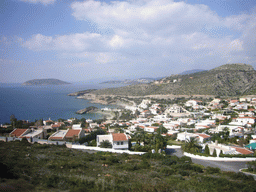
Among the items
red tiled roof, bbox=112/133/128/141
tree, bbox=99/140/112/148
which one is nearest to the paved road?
red tiled roof, bbox=112/133/128/141

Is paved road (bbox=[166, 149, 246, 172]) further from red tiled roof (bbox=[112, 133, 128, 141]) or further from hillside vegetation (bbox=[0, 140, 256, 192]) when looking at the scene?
red tiled roof (bbox=[112, 133, 128, 141])

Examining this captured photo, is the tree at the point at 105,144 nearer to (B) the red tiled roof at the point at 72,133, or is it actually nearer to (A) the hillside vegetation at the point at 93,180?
(B) the red tiled roof at the point at 72,133

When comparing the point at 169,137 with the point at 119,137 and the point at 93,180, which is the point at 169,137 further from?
the point at 93,180

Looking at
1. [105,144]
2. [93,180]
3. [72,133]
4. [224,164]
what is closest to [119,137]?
[105,144]

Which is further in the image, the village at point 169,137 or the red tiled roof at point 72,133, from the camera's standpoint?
the red tiled roof at point 72,133

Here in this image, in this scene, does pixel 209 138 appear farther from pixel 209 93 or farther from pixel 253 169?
pixel 209 93

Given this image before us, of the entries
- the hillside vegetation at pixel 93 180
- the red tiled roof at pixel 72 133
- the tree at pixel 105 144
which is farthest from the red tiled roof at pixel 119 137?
the hillside vegetation at pixel 93 180

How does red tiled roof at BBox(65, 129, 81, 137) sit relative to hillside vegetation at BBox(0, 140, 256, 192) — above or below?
below


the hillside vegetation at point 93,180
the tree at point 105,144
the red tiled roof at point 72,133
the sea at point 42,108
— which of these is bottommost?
the sea at point 42,108

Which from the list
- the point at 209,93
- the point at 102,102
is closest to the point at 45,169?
the point at 209,93

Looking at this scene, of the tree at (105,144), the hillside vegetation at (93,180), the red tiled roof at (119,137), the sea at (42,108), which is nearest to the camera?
the hillside vegetation at (93,180)

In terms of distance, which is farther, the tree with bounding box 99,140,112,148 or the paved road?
the tree with bounding box 99,140,112,148
